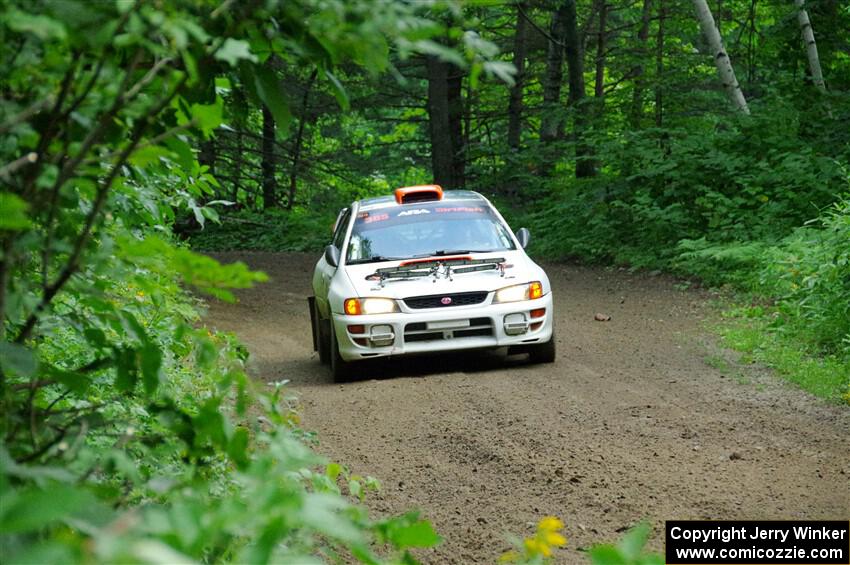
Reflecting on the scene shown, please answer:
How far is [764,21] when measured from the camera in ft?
107

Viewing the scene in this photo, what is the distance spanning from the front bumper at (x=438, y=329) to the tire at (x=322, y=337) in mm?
1007

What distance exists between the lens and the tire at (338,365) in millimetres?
10906

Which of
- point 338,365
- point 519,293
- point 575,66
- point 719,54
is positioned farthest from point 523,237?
point 575,66

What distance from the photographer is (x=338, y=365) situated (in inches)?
431

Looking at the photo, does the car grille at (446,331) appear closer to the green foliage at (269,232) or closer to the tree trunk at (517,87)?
the tree trunk at (517,87)

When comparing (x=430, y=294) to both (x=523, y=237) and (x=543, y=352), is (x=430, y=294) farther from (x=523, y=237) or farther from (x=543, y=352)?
(x=523, y=237)

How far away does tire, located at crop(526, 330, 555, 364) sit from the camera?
11.0 metres

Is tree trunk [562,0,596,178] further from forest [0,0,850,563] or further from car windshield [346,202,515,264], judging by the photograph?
car windshield [346,202,515,264]

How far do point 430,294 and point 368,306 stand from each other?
64 centimetres

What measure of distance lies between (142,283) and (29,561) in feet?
5.35

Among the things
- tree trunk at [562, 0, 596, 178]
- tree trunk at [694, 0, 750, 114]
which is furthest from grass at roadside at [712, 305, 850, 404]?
tree trunk at [562, 0, 596, 178]

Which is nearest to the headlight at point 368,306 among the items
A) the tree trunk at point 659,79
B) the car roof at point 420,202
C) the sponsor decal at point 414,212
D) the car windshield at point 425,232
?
the car windshield at point 425,232

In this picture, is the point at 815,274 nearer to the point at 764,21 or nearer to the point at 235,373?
the point at 235,373

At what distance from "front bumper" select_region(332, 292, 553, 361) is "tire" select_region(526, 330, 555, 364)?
24 centimetres
